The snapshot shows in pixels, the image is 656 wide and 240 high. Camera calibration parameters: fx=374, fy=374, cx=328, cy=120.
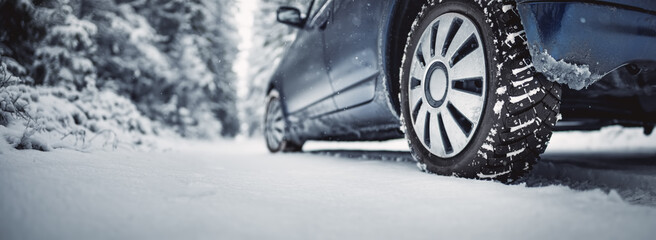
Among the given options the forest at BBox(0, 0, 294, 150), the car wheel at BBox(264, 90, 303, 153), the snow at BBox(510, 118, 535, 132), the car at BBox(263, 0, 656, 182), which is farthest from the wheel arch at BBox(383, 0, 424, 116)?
the car wheel at BBox(264, 90, 303, 153)

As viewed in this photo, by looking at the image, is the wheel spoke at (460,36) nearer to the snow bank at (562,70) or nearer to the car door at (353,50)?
the snow bank at (562,70)

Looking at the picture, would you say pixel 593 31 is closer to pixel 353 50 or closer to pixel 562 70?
pixel 562 70

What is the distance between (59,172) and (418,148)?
1471 millimetres

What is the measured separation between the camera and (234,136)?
1556 cm

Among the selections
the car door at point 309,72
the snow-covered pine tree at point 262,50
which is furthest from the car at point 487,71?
the snow-covered pine tree at point 262,50

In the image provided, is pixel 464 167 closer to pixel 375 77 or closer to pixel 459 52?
pixel 459 52

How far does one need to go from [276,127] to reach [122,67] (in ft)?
17.0

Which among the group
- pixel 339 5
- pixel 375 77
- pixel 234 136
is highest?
pixel 339 5

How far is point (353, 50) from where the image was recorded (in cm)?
221

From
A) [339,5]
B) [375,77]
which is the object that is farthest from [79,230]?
[339,5]

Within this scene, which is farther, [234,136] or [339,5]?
[234,136]

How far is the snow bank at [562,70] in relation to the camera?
1237 mm

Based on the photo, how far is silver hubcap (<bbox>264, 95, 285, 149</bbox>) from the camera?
15.0 feet

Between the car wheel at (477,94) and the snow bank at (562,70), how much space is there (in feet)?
0.24
